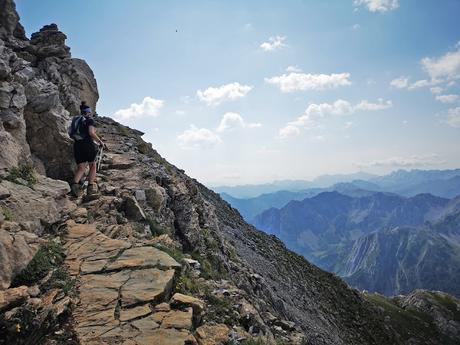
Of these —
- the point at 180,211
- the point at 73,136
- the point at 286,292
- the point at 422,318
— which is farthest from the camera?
the point at 422,318

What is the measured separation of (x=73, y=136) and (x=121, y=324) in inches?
446

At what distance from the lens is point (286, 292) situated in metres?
38.2

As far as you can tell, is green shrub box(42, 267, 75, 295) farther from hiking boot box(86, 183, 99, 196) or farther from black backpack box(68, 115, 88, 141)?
black backpack box(68, 115, 88, 141)

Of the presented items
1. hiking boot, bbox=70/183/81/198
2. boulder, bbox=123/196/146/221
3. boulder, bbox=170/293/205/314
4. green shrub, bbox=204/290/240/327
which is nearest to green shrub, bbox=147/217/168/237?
boulder, bbox=123/196/146/221

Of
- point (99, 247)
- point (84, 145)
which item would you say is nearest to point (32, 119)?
point (84, 145)

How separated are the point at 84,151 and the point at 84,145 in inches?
12.5

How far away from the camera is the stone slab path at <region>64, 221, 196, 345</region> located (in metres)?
9.89

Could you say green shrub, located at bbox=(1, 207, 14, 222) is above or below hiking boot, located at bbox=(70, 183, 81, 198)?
below

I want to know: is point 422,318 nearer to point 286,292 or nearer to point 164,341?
point 286,292

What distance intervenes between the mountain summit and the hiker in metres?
0.89

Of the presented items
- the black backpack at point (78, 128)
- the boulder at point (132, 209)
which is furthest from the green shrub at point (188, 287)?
the black backpack at point (78, 128)

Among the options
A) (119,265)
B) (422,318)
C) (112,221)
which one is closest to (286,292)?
(112,221)

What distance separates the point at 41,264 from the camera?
11.5 meters

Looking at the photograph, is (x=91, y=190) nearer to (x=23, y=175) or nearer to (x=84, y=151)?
(x=84, y=151)
